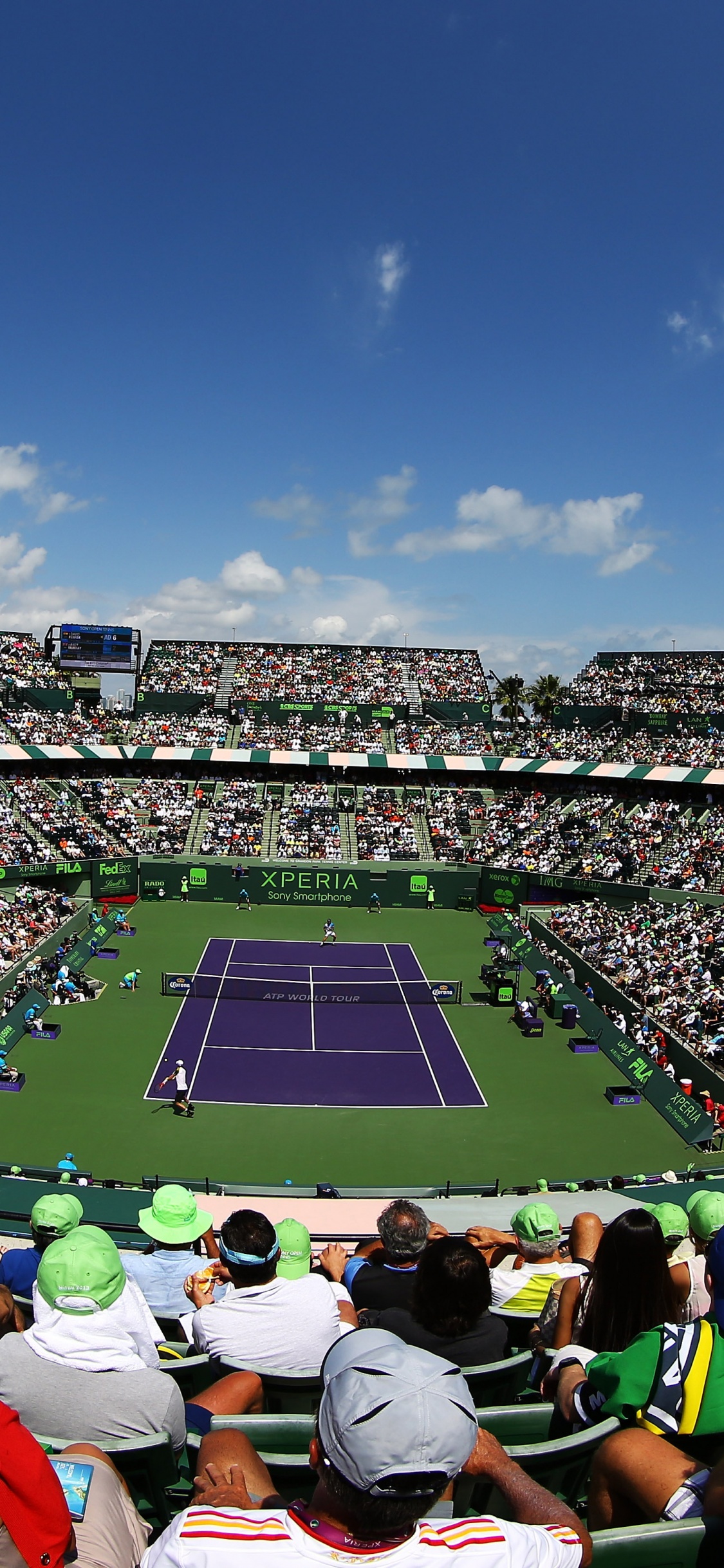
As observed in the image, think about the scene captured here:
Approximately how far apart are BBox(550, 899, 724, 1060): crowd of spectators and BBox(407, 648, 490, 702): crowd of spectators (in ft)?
91.4

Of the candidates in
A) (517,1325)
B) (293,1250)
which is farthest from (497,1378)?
(293,1250)

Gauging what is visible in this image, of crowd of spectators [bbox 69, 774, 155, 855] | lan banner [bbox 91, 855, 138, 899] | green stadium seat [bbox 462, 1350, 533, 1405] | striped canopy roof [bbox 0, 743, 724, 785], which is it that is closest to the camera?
green stadium seat [bbox 462, 1350, 533, 1405]

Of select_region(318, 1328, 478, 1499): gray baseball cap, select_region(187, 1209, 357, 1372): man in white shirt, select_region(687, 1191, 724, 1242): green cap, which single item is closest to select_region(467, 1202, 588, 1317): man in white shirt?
select_region(687, 1191, 724, 1242): green cap

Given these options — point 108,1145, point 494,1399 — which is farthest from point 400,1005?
point 494,1399

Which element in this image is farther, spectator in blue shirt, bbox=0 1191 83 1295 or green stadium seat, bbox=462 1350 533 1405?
spectator in blue shirt, bbox=0 1191 83 1295

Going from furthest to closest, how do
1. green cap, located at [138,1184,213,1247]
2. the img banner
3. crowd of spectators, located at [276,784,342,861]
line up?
crowd of spectators, located at [276,784,342,861] < the img banner < green cap, located at [138,1184,213,1247]

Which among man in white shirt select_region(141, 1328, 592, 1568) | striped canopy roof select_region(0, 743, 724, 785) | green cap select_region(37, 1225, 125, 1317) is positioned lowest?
green cap select_region(37, 1225, 125, 1317)

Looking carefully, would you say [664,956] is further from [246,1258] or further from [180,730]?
[180,730]

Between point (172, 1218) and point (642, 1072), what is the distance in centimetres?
1994

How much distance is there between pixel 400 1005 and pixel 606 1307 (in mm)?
27120

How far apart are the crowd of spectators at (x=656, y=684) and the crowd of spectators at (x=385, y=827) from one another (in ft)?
53.2

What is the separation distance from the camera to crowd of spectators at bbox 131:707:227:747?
56531 mm

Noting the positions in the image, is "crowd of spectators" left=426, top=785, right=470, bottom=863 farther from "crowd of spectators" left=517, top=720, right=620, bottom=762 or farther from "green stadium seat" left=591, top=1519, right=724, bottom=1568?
"green stadium seat" left=591, top=1519, right=724, bottom=1568

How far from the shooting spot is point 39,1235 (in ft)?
20.9
